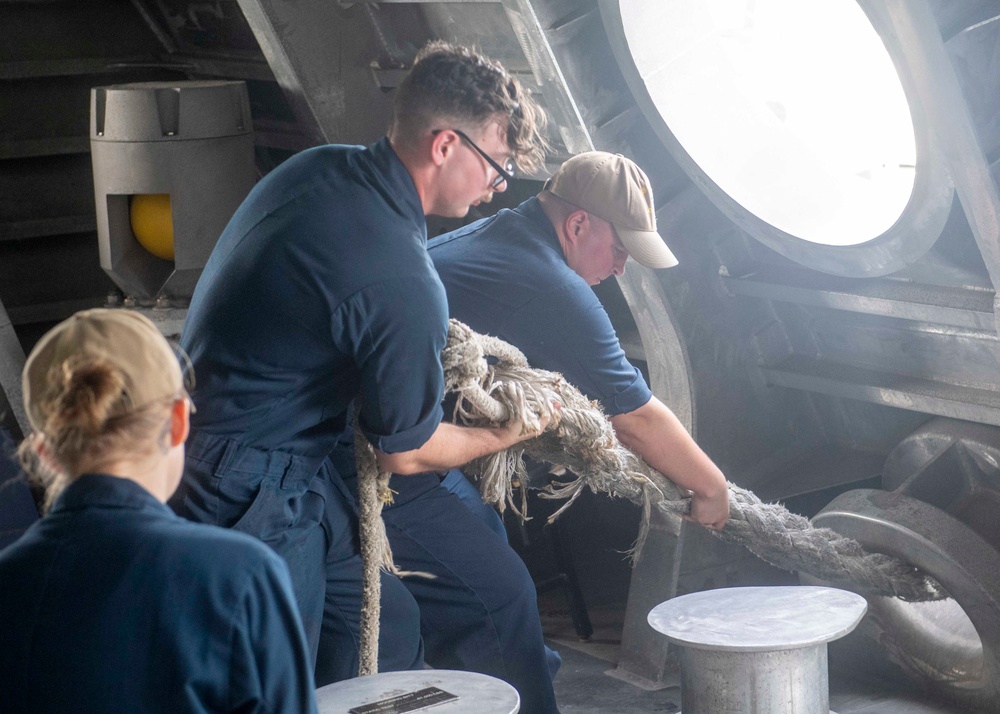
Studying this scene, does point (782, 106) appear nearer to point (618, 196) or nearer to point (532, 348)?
point (618, 196)

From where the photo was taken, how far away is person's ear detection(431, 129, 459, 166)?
2.09 metres

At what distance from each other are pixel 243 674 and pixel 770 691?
1.45 metres

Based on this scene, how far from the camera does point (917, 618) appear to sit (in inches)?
128

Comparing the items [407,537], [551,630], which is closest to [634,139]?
[407,537]

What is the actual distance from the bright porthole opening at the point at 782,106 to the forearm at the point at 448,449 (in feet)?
3.74

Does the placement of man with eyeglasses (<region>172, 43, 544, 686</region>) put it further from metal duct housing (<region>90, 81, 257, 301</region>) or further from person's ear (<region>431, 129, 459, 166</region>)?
metal duct housing (<region>90, 81, 257, 301</region>)

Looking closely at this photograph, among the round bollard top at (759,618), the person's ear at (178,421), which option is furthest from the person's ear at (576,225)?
the person's ear at (178,421)

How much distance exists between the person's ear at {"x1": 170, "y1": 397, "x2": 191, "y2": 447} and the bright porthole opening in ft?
6.33

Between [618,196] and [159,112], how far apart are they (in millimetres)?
2050

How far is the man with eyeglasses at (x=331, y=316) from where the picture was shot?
1927 millimetres

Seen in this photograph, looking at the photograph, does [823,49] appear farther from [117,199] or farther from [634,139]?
[117,199]

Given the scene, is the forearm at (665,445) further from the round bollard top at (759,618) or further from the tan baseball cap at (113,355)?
the tan baseball cap at (113,355)

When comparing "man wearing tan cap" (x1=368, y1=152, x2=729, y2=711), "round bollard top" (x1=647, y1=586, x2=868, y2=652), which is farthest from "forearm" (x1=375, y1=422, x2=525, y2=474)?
"round bollard top" (x1=647, y1=586, x2=868, y2=652)

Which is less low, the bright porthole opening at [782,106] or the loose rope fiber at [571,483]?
the bright porthole opening at [782,106]
